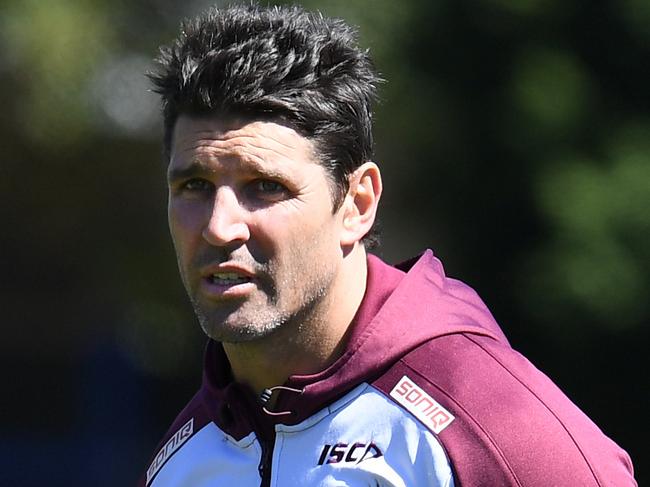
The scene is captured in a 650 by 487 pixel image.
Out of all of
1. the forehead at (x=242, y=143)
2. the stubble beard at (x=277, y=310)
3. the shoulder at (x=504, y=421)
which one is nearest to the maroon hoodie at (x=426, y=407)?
the shoulder at (x=504, y=421)

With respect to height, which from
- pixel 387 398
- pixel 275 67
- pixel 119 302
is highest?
pixel 275 67

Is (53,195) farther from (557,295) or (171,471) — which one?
(171,471)

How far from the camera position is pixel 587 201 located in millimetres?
5410

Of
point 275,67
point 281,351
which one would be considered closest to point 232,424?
point 281,351

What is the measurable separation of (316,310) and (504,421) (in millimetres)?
487

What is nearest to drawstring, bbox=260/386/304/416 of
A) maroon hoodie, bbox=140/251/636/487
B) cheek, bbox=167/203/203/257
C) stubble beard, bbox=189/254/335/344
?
maroon hoodie, bbox=140/251/636/487

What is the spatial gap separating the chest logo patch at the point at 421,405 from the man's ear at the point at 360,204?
14.2 inches

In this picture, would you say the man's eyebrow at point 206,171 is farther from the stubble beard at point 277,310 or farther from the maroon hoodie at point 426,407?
the maroon hoodie at point 426,407

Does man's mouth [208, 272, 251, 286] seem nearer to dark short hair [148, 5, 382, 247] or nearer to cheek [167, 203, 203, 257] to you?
cheek [167, 203, 203, 257]

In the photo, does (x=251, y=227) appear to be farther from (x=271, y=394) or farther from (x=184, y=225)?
(x=271, y=394)

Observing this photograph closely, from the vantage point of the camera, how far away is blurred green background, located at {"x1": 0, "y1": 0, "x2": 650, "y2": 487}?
5.48m

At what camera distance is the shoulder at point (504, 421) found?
2223 millimetres

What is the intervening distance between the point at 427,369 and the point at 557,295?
10.7ft

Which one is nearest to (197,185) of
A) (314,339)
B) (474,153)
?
(314,339)
